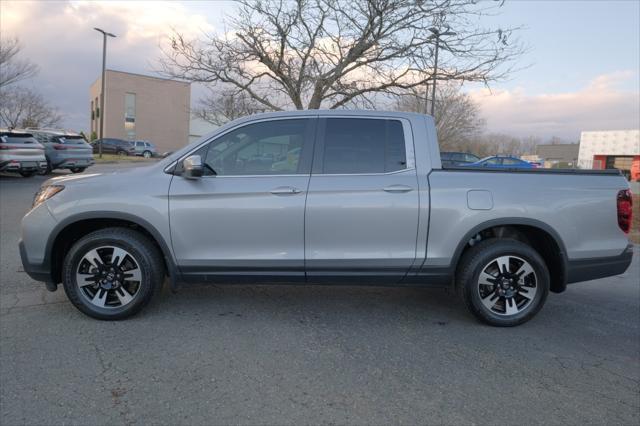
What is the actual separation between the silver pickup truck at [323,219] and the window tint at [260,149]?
0.03 feet

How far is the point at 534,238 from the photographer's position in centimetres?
432

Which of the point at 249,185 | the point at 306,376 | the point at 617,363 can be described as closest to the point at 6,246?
the point at 249,185

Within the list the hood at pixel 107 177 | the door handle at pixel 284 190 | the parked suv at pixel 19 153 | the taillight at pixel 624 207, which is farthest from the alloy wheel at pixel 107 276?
the parked suv at pixel 19 153

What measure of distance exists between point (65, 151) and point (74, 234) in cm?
1513

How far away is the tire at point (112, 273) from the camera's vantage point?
13.1 ft

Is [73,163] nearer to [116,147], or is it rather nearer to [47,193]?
[47,193]

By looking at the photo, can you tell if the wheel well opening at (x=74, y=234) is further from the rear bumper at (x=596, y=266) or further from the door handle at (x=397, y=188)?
the rear bumper at (x=596, y=266)

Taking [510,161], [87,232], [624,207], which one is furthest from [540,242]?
[510,161]

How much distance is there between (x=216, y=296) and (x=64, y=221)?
5.20 ft

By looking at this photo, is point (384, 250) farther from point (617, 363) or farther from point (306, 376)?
point (617, 363)

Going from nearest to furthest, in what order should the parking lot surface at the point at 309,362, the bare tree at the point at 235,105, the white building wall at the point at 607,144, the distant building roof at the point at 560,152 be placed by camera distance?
the parking lot surface at the point at 309,362 < the bare tree at the point at 235,105 < the white building wall at the point at 607,144 < the distant building roof at the point at 560,152

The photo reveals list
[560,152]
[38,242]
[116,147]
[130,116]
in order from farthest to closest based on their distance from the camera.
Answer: [560,152] < [130,116] < [116,147] < [38,242]

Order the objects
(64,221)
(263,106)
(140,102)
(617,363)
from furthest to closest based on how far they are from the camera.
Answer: (140,102) → (263,106) → (64,221) → (617,363)

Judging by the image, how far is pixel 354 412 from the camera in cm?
278
